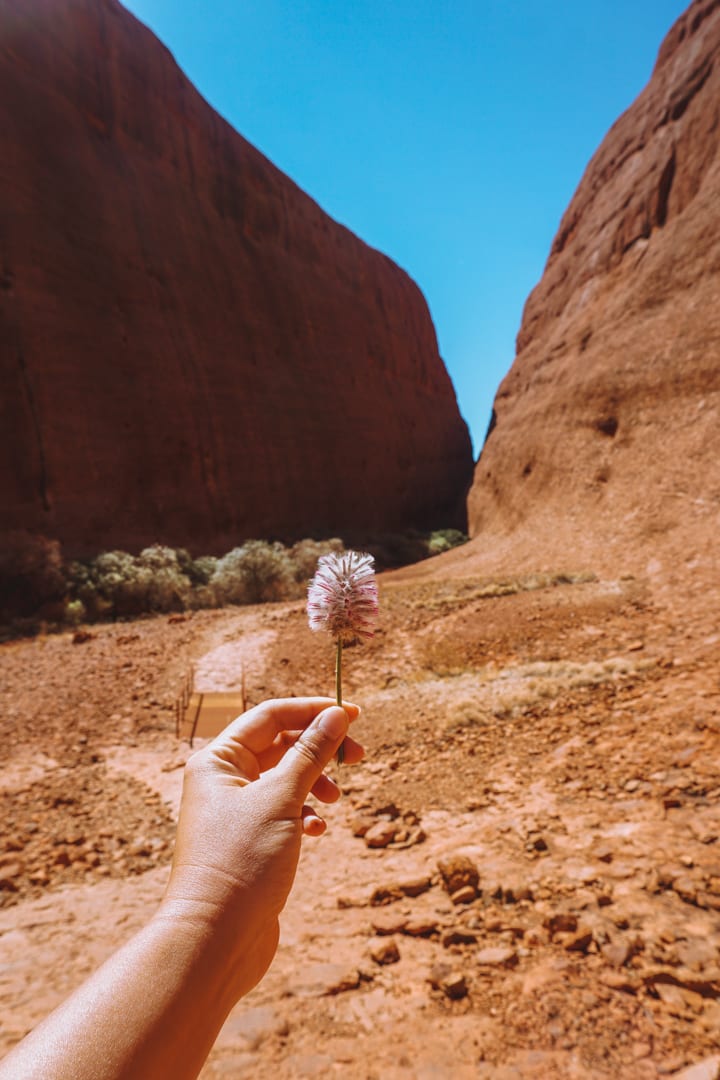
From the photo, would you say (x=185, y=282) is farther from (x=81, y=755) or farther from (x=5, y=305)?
(x=81, y=755)

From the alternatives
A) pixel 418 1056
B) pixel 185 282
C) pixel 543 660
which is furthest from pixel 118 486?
pixel 418 1056

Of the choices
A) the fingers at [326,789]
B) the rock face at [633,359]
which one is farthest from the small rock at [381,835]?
the rock face at [633,359]

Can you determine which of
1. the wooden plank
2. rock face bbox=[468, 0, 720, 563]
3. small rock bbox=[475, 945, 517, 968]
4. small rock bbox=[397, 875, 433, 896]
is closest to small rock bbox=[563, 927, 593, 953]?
small rock bbox=[475, 945, 517, 968]

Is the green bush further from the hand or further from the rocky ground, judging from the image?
the hand

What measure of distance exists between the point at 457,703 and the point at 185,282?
108 feet

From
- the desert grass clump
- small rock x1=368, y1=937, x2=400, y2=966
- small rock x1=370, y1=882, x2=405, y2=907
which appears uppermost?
the desert grass clump

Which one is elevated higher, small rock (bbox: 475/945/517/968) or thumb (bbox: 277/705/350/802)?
thumb (bbox: 277/705/350/802)

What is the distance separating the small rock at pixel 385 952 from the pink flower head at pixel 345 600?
2443 millimetres

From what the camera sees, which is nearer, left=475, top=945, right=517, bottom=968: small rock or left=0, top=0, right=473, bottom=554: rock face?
left=475, top=945, right=517, bottom=968: small rock

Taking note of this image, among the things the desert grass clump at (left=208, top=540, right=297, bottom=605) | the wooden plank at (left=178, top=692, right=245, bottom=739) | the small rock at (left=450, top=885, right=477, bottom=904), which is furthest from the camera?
the desert grass clump at (left=208, top=540, right=297, bottom=605)

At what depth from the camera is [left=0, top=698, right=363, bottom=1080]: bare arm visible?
1.03 metres

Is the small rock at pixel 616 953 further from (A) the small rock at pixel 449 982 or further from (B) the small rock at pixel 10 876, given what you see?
(B) the small rock at pixel 10 876

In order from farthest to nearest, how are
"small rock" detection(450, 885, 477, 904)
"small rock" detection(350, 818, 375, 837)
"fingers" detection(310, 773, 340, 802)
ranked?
"small rock" detection(350, 818, 375, 837)
"small rock" detection(450, 885, 477, 904)
"fingers" detection(310, 773, 340, 802)

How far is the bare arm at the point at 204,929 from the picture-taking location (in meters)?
1.03
